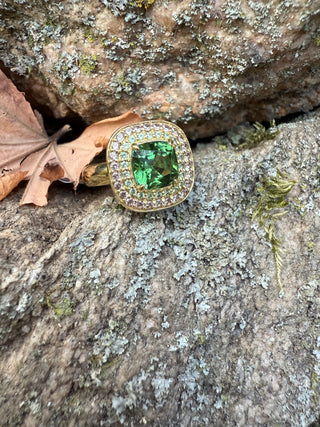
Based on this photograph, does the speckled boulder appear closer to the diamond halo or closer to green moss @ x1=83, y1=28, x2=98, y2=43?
green moss @ x1=83, y1=28, x2=98, y2=43

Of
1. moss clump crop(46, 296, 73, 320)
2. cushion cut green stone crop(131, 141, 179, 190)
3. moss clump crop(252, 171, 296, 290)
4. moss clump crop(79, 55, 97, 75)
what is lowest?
moss clump crop(252, 171, 296, 290)

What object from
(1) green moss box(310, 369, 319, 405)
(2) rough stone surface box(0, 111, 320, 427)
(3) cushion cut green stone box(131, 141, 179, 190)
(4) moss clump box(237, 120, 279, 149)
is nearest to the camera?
(2) rough stone surface box(0, 111, 320, 427)

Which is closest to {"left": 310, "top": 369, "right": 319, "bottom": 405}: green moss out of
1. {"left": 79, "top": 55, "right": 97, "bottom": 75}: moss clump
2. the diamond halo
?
the diamond halo

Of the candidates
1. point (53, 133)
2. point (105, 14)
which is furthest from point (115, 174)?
point (105, 14)

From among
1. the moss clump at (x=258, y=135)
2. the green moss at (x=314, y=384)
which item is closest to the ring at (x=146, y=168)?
the moss clump at (x=258, y=135)

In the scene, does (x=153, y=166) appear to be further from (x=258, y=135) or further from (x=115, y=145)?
(x=258, y=135)

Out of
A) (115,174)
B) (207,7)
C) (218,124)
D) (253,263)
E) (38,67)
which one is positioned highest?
(38,67)

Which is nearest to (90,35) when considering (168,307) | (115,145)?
(115,145)

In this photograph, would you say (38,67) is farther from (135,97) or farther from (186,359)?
(186,359)
